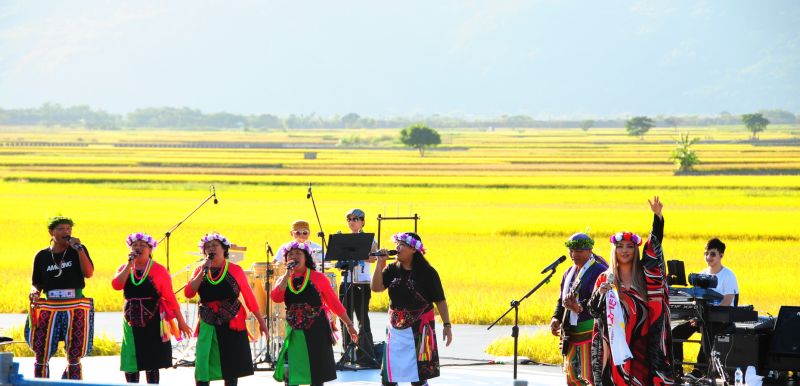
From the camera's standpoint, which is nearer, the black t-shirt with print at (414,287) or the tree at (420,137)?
the black t-shirt with print at (414,287)

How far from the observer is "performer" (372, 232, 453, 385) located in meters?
9.60

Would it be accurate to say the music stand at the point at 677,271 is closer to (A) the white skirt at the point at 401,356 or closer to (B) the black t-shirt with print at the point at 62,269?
(A) the white skirt at the point at 401,356

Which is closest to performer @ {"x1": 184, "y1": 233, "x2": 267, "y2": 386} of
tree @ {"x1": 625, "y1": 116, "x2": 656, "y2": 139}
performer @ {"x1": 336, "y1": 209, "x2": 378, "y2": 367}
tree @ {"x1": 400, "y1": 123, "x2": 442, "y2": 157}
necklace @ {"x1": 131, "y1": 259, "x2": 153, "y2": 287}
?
necklace @ {"x1": 131, "y1": 259, "x2": 153, "y2": 287}

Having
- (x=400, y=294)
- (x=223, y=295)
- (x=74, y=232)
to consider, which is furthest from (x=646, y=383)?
(x=74, y=232)

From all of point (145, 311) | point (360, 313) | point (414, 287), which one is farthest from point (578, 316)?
point (360, 313)

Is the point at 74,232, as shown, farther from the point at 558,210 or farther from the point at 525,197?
the point at 525,197

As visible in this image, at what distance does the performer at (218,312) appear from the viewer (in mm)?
9500

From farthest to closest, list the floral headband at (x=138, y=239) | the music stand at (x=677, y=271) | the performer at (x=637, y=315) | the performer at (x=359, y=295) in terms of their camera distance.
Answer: the performer at (x=359, y=295)
the music stand at (x=677, y=271)
the floral headband at (x=138, y=239)
the performer at (x=637, y=315)

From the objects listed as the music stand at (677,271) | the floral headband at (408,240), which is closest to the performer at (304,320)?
the floral headband at (408,240)

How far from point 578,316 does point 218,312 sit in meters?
2.70

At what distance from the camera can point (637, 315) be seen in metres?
8.55

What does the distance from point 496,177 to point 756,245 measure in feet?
106

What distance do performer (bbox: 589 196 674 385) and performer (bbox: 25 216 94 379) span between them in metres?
4.28

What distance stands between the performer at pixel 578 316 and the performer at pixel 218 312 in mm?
2310
